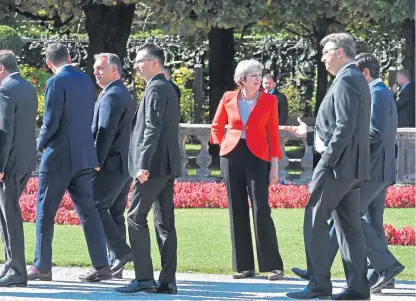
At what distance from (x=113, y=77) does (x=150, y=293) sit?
206 centimetres

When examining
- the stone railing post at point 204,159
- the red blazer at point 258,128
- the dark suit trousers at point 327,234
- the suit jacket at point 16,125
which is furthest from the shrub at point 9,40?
the dark suit trousers at point 327,234

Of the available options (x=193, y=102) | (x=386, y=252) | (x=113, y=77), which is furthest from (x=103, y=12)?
(x=386, y=252)

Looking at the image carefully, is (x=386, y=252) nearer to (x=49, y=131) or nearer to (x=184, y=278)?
(x=184, y=278)

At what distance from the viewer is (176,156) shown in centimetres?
974

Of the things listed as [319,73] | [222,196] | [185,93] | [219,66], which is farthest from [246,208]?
[185,93]

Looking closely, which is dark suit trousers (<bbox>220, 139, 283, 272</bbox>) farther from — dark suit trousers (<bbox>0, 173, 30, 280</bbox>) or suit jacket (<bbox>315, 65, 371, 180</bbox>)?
dark suit trousers (<bbox>0, 173, 30, 280</bbox>)

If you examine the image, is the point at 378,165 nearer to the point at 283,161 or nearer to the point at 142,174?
the point at 142,174

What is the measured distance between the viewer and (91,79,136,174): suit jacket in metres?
10.6

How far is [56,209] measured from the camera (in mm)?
10398

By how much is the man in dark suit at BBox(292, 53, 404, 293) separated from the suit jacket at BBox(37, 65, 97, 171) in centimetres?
202

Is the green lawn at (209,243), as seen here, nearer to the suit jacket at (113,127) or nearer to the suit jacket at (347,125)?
the suit jacket at (113,127)

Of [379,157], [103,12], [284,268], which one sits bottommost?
[284,268]

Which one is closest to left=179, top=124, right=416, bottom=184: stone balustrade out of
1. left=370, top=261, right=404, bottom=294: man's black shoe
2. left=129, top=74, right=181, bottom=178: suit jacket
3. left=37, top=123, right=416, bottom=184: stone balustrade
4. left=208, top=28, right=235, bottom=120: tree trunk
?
left=37, top=123, right=416, bottom=184: stone balustrade

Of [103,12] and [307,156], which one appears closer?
[307,156]
